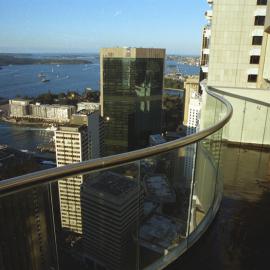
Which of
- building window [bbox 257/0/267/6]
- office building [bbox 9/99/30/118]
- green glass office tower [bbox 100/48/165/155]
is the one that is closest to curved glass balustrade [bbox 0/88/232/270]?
building window [bbox 257/0/267/6]

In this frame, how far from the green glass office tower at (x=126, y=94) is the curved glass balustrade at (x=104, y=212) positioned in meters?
38.4

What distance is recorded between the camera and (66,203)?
4.39 feet

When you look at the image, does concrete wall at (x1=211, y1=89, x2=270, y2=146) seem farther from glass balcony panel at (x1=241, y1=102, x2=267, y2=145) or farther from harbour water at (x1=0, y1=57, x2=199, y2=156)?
harbour water at (x1=0, y1=57, x2=199, y2=156)

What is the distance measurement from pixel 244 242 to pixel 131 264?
0.93m

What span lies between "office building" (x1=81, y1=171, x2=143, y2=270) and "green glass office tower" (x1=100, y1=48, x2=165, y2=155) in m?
38.6

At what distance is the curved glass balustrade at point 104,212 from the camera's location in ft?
3.89

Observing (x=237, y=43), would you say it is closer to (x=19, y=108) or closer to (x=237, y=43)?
(x=237, y=43)

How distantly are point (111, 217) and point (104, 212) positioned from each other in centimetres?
4

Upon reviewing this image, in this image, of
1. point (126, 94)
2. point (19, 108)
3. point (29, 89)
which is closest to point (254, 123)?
point (126, 94)

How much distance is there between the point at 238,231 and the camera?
88.8 inches

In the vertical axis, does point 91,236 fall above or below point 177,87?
above

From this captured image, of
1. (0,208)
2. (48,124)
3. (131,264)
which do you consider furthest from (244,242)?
(48,124)

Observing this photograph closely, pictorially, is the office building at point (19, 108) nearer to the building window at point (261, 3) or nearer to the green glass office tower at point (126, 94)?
the green glass office tower at point (126, 94)

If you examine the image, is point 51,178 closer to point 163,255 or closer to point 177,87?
point 163,255
